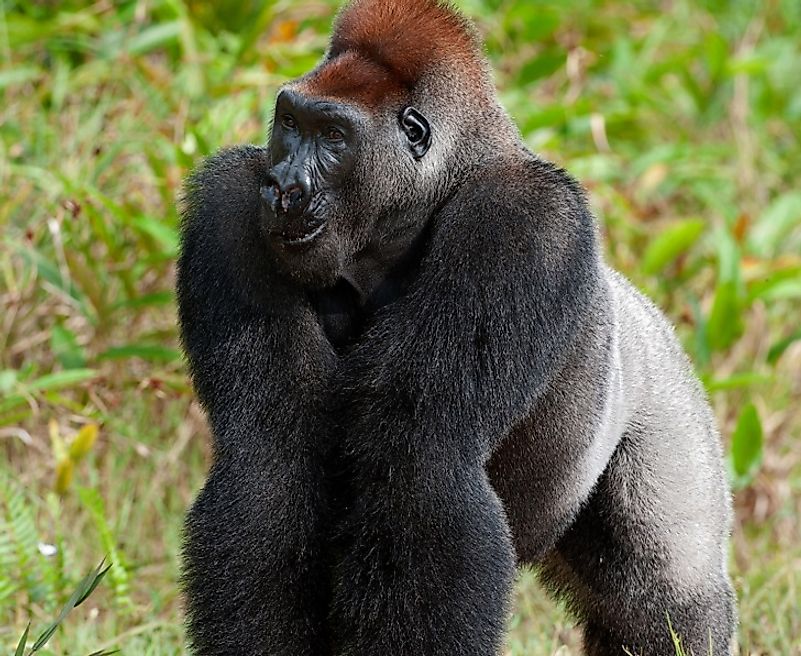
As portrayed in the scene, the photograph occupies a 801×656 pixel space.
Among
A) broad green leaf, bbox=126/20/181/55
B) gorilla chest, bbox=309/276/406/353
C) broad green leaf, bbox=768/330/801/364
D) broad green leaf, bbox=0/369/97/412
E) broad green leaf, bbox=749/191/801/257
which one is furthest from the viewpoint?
broad green leaf, bbox=749/191/801/257

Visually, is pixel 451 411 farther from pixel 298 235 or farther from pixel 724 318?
pixel 724 318

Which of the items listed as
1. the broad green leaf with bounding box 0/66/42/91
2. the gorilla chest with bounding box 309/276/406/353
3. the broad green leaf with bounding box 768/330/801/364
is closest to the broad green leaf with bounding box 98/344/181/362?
the broad green leaf with bounding box 0/66/42/91

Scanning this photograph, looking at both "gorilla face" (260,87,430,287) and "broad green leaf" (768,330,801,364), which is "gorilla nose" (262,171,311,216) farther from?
"broad green leaf" (768,330,801,364)

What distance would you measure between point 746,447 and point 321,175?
2779 mm

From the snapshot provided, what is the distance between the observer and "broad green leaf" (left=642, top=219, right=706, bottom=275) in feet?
19.0

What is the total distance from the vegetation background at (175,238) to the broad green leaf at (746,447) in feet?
0.04

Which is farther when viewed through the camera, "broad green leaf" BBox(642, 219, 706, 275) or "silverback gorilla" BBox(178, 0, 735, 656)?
"broad green leaf" BBox(642, 219, 706, 275)

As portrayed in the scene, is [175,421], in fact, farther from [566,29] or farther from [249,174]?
[566,29]

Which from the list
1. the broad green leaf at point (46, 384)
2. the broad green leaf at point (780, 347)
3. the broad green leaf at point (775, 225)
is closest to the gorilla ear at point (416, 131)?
the broad green leaf at point (46, 384)

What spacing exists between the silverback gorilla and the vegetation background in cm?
80

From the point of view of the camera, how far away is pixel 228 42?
19.4ft

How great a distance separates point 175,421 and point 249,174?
6.69 feet

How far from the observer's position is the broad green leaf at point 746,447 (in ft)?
16.3

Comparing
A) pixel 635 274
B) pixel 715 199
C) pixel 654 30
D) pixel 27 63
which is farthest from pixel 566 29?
pixel 27 63
